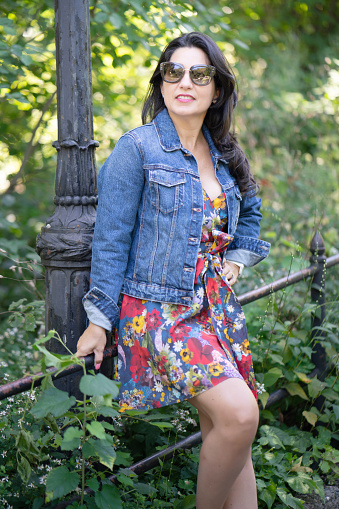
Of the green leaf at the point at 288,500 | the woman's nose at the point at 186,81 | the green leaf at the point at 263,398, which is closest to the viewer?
the woman's nose at the point at 186,81

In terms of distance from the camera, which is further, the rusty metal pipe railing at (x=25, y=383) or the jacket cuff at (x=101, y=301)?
the jacket cuff at (x=101, y=301)

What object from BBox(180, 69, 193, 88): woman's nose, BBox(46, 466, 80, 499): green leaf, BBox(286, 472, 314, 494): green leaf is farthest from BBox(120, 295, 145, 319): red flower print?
BBox(286, 472, 314, 494): green leaf

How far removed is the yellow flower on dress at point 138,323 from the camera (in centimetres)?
174

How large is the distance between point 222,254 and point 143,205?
0.48 meters

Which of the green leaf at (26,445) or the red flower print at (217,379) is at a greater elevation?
the red flower print at (217,379)

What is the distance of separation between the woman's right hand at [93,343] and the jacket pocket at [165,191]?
19.1 inches

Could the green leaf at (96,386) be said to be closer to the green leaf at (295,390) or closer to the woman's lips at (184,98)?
the woman's lips at (184,98)

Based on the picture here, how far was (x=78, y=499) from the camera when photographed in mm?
1716

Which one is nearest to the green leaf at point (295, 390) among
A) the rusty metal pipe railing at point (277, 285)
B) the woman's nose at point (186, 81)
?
the rusty metal pipe railing at point (277, 285)

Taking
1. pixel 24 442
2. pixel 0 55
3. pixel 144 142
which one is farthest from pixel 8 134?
pixel 24 442

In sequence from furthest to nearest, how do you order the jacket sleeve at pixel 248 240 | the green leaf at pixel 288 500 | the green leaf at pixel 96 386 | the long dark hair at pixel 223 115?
the jacket sleeve at pixel 248 240 < the green leaf at pixel 288 500 < the long dark hair at pixel 223 115 < the green leaf at pixel 96 386

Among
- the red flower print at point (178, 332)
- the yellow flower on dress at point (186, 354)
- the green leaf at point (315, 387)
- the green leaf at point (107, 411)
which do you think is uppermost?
the red flower print at point (178, 332)

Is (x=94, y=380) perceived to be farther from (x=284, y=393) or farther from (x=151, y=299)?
(x=284, y=393)

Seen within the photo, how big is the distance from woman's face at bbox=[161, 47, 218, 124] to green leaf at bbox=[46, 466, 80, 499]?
1.32 metres
